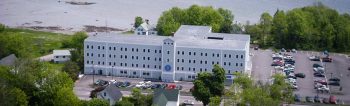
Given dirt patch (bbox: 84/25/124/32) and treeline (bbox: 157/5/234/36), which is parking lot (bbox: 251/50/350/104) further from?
dirt patch (bbox: 84/25/124/32)

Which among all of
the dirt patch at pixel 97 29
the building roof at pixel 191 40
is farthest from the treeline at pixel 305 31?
the dirt patch at pixel 97 29

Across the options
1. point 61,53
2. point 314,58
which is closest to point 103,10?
point 61,53

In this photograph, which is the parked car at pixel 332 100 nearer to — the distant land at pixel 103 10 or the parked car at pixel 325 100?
the parked car at pixel 325 100

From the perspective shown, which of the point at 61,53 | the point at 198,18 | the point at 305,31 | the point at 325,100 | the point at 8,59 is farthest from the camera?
the point at 198,18

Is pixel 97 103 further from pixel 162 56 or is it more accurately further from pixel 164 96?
pixel 162 56

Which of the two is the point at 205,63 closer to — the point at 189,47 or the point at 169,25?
the point at 189,47

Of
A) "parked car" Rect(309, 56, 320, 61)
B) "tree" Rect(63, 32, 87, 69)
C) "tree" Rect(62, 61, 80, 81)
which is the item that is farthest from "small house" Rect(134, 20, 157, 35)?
"parked car" Rect(309, 56, 320, 61)
